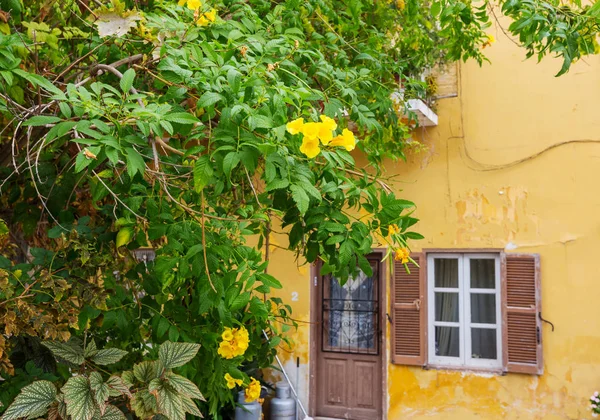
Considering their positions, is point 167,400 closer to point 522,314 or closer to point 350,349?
point 522,314

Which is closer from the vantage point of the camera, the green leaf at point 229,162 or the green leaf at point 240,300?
the green leaf at point 229,162

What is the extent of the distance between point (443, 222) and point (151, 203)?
4.97 meters

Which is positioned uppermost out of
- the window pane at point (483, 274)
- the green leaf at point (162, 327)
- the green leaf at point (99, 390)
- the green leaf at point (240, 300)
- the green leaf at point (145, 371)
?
the window pane at point (483, 274)

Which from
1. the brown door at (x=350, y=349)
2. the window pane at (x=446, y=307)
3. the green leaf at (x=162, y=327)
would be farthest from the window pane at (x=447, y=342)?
the green leaf at (x=162, y=327)

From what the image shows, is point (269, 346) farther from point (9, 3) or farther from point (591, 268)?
point (591, 268)

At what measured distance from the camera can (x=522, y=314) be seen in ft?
21.1

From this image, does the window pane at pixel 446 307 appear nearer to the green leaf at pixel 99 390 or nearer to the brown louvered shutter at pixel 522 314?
the brown louvered shutter at pixel 522 314

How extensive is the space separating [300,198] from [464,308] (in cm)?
539

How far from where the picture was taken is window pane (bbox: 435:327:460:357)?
685 cm

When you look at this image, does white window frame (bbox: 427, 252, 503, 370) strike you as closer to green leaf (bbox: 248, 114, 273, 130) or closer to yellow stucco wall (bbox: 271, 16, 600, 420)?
yellow stucco wall (bbox: 271, 16, 600, 420)

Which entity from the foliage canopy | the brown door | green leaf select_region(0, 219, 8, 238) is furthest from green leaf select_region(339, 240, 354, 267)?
the brown door

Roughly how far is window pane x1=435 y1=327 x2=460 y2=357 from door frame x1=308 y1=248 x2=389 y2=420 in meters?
0.55

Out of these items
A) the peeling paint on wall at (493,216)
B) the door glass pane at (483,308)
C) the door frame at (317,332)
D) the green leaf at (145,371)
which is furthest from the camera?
the door frame at (317,332)

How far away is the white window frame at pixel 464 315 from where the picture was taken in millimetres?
6672
